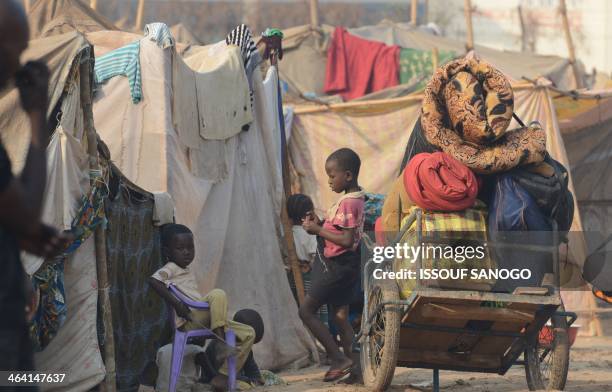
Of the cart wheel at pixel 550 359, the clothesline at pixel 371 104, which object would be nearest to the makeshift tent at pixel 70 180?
the cart wheel at pixel 550 359

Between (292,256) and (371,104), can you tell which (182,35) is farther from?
(292,256)

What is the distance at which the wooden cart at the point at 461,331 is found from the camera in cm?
627

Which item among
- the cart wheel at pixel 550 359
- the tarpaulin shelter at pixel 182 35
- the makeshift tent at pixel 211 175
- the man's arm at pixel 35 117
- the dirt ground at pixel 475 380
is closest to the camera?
the man's arm at pixel 35 117

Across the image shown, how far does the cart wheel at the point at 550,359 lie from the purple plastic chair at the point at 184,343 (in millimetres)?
1818

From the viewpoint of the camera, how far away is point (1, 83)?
289 centimetres

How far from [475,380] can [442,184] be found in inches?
97.3

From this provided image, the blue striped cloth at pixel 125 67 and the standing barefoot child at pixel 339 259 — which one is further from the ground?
the blue striped cloth at pixel 125 67

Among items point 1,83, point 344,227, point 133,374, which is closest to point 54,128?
point 133,374

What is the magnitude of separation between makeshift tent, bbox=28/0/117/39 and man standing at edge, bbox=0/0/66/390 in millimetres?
8877

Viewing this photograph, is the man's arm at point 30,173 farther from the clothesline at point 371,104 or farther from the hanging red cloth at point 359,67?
the hanging red cloth at point 359,67

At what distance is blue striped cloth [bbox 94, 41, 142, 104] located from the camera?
27.4 feet

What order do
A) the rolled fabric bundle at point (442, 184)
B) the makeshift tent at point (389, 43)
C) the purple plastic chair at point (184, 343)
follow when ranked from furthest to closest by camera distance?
the makeshift tent at point (389, 43)
the purple plastic chair at point (184, 343)
the rolled fabric bundle at point (442, 184)

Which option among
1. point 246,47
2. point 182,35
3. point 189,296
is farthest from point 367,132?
point 182,35

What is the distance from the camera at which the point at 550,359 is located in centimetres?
682
